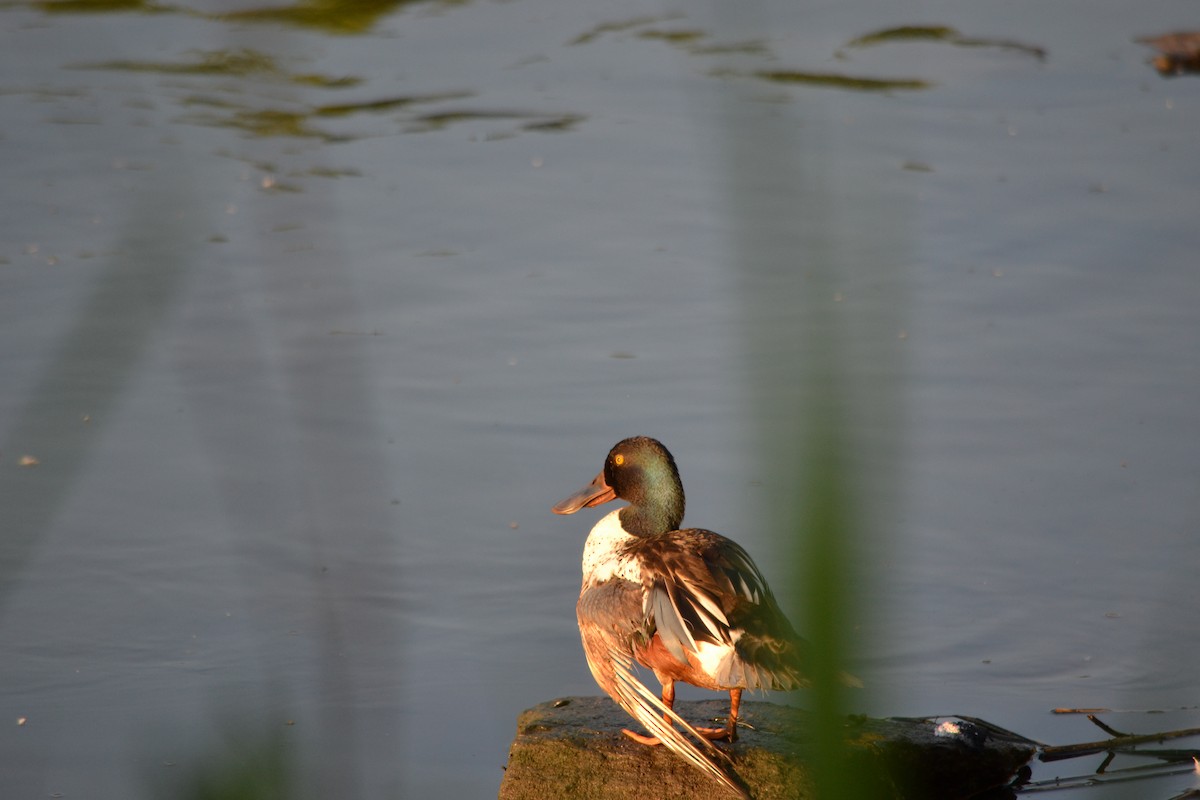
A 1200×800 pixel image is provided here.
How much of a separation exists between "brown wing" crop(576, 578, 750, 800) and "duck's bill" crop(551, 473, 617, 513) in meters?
0.67

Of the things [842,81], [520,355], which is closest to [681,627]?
[520,355]

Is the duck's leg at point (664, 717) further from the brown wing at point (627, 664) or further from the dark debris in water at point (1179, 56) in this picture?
the dark debris in water at point (1179, 56)

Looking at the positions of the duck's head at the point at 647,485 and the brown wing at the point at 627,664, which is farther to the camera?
the duck's head at the point at 647,485

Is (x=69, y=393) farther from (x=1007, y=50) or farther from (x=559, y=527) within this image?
(x=1007, y=50)

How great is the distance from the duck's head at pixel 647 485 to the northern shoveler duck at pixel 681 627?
5.1 inches

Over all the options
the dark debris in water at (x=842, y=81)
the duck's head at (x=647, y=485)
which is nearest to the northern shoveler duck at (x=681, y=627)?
the duck's head at (x=647, y=485)

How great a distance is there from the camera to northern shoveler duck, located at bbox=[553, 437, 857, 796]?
11.3ft

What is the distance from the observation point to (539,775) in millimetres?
3914

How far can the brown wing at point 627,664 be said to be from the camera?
354 centimetres

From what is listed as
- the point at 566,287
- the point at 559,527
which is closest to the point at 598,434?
the point at 559,527

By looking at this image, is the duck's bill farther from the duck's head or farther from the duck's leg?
the duck's leg

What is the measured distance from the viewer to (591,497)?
4.64 metres

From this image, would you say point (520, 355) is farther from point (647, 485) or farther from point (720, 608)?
point (720, 608)

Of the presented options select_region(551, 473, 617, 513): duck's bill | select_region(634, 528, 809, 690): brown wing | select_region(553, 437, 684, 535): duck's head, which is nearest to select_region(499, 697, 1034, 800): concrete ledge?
select_region(634, 528, 809, 690): brown wing
